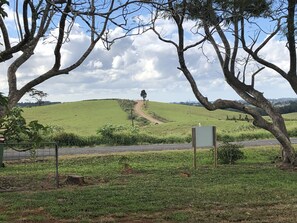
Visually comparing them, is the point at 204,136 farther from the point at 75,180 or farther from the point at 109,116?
the point at 109,116

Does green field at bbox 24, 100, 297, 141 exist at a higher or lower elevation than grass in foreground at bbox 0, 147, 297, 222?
higher

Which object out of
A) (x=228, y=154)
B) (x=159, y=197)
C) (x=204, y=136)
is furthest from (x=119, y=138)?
(x=159, y=197)

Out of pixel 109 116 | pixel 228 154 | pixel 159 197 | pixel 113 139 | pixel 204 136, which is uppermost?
pixel 109 116

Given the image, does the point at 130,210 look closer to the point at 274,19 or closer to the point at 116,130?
the point at 274,19

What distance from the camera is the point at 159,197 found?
30.2 feet

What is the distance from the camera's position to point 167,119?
55.4m

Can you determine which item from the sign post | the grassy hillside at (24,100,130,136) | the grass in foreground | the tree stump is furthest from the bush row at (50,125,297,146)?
the tree stump

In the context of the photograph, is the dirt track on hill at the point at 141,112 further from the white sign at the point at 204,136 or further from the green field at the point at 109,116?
the white sign at the point at 204,136

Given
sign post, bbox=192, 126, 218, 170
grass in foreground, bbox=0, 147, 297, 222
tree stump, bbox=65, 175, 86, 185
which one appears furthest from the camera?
sign post, bbox=192, 126, 218, 170

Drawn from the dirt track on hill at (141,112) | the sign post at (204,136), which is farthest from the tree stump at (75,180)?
the dirt track on hill at (141,112)

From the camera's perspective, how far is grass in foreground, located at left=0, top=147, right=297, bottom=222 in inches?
297

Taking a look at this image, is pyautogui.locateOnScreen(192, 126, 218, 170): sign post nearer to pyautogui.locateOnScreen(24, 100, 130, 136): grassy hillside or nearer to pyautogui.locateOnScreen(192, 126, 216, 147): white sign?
pyautogui.locateOnScreen(192, 126, 216, 147): white sign

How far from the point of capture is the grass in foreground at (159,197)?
753cm

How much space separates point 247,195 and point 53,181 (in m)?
5.45
